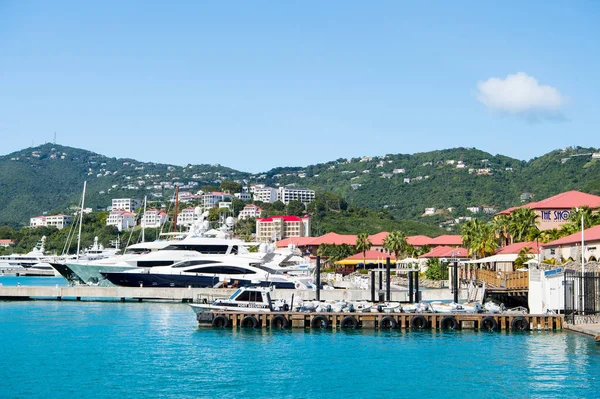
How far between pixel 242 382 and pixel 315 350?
848cm

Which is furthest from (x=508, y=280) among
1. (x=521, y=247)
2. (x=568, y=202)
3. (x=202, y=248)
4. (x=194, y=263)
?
(x=568, y=202)

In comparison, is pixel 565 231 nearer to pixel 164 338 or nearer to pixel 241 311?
pixel 241 311

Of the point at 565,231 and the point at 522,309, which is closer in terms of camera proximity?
the point at 522,309

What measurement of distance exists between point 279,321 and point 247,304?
2426 mm

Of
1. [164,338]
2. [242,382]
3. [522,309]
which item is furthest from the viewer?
[522,309]

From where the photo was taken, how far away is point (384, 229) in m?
193

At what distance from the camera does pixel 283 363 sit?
3566 cm

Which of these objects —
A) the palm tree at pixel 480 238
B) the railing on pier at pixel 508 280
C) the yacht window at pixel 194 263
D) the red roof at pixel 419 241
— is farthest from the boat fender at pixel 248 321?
the red roof at pixel 419 241

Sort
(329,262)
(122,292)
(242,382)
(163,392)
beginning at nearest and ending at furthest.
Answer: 1. (163,392)
2. (242,382)
3. (122,292)
4. (329,262)

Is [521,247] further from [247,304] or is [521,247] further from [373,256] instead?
[373,256]

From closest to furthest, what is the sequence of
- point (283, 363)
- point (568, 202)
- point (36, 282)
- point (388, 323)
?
point (283, 363), point (388, 323), point (568, 202), point (36, 282)

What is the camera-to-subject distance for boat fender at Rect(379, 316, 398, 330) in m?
47.2

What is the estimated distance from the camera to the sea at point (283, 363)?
30.3 m

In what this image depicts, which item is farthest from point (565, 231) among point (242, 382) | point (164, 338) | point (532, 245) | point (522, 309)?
point (242, 382)
